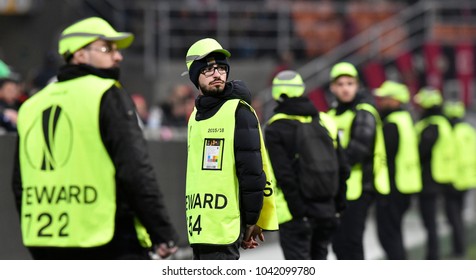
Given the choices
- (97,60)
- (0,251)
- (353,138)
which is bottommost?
(0,251)

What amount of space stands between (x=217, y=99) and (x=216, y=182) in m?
0.50

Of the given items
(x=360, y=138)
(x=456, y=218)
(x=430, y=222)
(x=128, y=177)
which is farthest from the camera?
(x=456, y=218)

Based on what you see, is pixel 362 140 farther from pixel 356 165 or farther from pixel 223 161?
pixel 223 161

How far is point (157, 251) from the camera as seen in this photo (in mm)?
7516

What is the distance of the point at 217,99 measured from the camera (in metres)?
7.80

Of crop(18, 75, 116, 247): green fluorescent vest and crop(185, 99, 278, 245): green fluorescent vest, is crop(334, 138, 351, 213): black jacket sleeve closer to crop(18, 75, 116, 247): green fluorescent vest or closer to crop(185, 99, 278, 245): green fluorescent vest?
crop(185, 99, 278, 245): green fluorescent vest

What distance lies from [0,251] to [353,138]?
11.4 feet

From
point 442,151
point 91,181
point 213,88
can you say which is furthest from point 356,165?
point 442,151

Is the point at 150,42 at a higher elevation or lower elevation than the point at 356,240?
higher

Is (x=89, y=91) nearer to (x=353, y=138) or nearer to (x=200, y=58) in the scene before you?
(x=200, y=58)

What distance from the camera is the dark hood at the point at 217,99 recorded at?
780cm

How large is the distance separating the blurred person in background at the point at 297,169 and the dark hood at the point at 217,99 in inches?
107

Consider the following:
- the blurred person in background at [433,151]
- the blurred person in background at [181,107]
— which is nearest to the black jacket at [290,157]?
the blurred person in background at [433,151]
